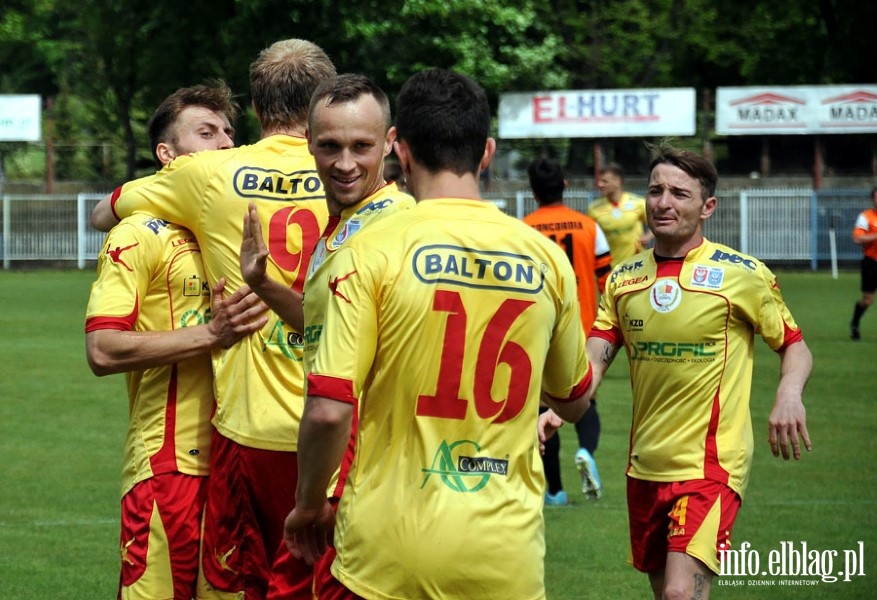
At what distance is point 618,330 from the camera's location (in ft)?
20.1

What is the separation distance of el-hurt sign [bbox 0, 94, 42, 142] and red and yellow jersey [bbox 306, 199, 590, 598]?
38965 millimetres

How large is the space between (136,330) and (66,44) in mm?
50499

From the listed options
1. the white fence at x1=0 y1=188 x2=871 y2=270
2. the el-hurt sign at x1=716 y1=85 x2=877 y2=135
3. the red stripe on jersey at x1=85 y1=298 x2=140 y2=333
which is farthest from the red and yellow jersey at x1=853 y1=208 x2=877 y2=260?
the el-hurt sign at x1=716 y1=85 x2=877 y2=135

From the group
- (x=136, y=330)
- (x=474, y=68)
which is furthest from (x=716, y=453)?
(x=474, y=68)

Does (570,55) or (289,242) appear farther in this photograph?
(570,55)

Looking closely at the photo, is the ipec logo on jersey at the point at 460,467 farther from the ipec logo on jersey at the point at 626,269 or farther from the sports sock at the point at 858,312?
the sports sock at the point at 858,312

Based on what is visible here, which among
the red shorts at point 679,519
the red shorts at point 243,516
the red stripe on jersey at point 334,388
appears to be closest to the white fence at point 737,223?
the red shorts at point 679,519

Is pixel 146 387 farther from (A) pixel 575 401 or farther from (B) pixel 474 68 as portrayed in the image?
(B) pixel 474 68

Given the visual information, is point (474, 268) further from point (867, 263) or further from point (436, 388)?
point (867, 263)

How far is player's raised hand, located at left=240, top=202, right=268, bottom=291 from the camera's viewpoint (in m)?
4.08

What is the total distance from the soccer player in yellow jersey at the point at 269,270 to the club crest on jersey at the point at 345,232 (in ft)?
1.47

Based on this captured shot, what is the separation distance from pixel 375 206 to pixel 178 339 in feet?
2.95

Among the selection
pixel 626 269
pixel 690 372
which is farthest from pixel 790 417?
pixel 626 269

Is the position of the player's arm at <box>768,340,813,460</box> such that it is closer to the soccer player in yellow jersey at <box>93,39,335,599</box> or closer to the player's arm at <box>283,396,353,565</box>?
the soccer player in yellow jersey at <box>93,39,335,599</box>
